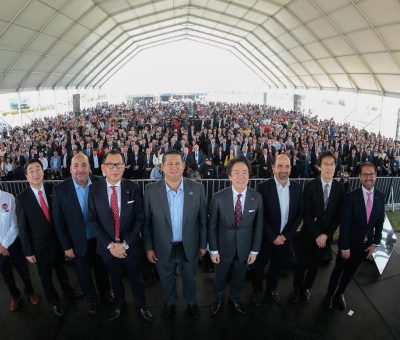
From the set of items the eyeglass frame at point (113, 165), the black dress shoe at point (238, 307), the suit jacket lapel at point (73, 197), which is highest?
the eyeglass frame at point (113, 165)

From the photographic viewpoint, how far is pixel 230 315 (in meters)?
3.31

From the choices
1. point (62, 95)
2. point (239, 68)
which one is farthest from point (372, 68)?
point (62, 95)

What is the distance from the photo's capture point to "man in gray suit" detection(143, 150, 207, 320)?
2920 millimetres

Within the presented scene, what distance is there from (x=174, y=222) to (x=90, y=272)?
1.21 m

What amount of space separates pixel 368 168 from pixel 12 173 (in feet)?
28.6

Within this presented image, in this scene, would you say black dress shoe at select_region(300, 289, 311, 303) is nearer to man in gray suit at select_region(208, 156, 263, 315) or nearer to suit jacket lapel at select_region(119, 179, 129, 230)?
man in gray suit at select_region(208, 156, 263, 315)

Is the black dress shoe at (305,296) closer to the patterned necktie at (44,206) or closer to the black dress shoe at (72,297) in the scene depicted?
the black dress shoe at (72,297)

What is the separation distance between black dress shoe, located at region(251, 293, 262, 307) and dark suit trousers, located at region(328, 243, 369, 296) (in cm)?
85

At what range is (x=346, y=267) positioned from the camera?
3346 millimetres

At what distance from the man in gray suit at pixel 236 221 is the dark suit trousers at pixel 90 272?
4.55 ft

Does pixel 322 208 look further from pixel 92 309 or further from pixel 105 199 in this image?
pixel 92 309

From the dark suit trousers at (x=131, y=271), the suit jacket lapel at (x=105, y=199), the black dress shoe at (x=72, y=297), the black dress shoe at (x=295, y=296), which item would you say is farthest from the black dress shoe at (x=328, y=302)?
the black dress shoe at (x=72, y=297)

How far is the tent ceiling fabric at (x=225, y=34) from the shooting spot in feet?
43.6

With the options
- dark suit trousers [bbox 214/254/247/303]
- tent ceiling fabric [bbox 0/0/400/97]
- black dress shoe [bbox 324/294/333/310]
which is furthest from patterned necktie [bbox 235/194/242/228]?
tent ceiling fabric [bbox 0/0/400/97]
